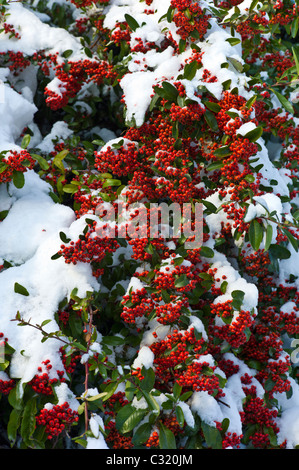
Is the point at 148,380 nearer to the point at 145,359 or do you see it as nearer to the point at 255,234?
the point at 145,359

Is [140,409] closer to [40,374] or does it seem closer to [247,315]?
[40,374]

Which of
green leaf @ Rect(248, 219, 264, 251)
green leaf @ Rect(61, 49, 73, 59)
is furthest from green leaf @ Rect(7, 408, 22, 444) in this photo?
green leaf @ Rect(61, 49, 73, 59)

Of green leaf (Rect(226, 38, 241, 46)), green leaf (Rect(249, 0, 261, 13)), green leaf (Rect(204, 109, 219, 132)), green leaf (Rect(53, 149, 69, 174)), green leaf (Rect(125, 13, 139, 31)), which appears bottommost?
green leaf (Rect(53, 149, 69, 174))

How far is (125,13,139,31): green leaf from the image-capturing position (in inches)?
133

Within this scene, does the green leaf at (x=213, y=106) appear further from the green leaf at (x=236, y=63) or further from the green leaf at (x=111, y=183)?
the green leaf at (x=111, y=183)

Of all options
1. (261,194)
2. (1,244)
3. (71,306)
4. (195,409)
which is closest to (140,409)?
(195,409)

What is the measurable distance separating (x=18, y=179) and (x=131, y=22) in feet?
4.61

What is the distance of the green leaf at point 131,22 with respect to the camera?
339 centimetres

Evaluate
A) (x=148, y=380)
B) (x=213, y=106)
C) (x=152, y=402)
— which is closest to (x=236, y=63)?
(x=213, y=106)

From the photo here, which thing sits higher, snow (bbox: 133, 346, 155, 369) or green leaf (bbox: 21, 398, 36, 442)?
snow (bbox: 133, 346, 155, 369)

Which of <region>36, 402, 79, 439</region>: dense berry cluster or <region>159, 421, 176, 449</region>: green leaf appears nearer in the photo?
<region>36, 402, 79, 439</region>: dense berry cluster

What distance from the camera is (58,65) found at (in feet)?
12.1

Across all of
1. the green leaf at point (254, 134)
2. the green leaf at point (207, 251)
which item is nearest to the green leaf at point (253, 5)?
the green leaf at point (254, 134)

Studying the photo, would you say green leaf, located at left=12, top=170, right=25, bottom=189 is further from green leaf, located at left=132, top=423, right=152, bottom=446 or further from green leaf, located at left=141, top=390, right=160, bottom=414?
green leaf, located at left=132, top=423, right=152, bottom=446
